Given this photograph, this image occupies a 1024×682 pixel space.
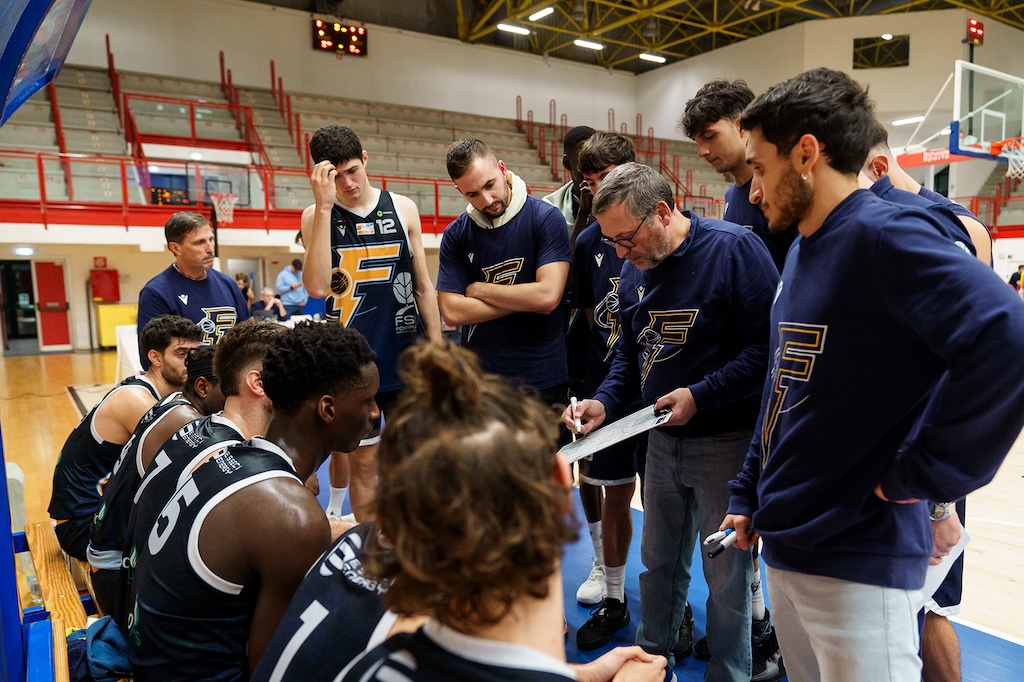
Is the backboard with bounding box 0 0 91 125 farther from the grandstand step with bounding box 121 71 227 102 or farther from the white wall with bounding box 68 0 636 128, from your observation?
the white wall with bounding box 68 0 636 128

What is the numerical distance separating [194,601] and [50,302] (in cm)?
1448

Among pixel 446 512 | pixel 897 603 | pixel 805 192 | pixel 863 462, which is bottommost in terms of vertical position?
pixel 897 603

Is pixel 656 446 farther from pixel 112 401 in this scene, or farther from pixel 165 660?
pixel 112 401

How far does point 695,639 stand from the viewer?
2.63m

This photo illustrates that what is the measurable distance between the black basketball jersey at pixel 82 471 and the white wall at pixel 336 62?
1466 cm

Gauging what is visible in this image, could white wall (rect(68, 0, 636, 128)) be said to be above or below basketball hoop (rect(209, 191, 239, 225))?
above

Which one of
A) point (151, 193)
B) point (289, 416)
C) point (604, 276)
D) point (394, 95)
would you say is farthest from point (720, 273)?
point (394, 95)

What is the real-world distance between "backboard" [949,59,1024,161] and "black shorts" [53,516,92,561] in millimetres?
10800

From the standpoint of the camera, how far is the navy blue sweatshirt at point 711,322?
77.0 inches

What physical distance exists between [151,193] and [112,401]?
9.15 meters

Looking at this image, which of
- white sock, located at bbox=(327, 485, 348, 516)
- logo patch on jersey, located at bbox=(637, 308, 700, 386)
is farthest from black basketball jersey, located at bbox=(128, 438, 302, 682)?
white sock, located at bbox=(327, 485, 348, 516)

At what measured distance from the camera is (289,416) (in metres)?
1.66

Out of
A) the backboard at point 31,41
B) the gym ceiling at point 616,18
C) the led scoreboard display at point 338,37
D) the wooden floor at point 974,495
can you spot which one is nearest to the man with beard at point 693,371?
the backboard at point 31,41

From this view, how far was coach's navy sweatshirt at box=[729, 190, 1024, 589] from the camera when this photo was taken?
110cm
